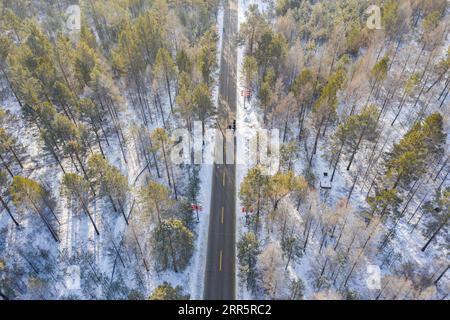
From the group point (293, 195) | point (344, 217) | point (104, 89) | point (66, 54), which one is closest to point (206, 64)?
point (104, 89)

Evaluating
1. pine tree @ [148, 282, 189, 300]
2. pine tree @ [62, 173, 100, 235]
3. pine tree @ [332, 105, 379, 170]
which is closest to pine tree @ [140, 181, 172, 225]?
pine tree @ [148, 282, 189, 300]

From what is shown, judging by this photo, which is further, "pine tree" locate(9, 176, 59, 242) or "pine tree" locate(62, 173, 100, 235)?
"pine tree" locate(62, 173, 100, 235)

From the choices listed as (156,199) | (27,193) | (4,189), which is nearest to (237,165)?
(156,199)

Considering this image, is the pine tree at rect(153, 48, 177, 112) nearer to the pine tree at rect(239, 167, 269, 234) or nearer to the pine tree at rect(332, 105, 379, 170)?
the pine tree at rect(239, 167, 269, 234)

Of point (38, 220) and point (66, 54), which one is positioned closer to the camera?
point (38, 220)

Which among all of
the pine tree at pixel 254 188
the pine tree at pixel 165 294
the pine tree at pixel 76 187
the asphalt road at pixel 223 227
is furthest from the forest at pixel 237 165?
the asphalt road at pixel 223 227

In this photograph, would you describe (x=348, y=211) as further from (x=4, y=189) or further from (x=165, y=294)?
(x=4, y=189)

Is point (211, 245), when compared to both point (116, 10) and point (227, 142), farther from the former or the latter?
point (116, 10)

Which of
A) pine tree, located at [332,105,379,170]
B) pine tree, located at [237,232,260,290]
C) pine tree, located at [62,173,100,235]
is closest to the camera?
pine tree, located at [237,232,260,290]

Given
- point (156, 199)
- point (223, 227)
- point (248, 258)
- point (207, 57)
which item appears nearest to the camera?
point (156, 199)
